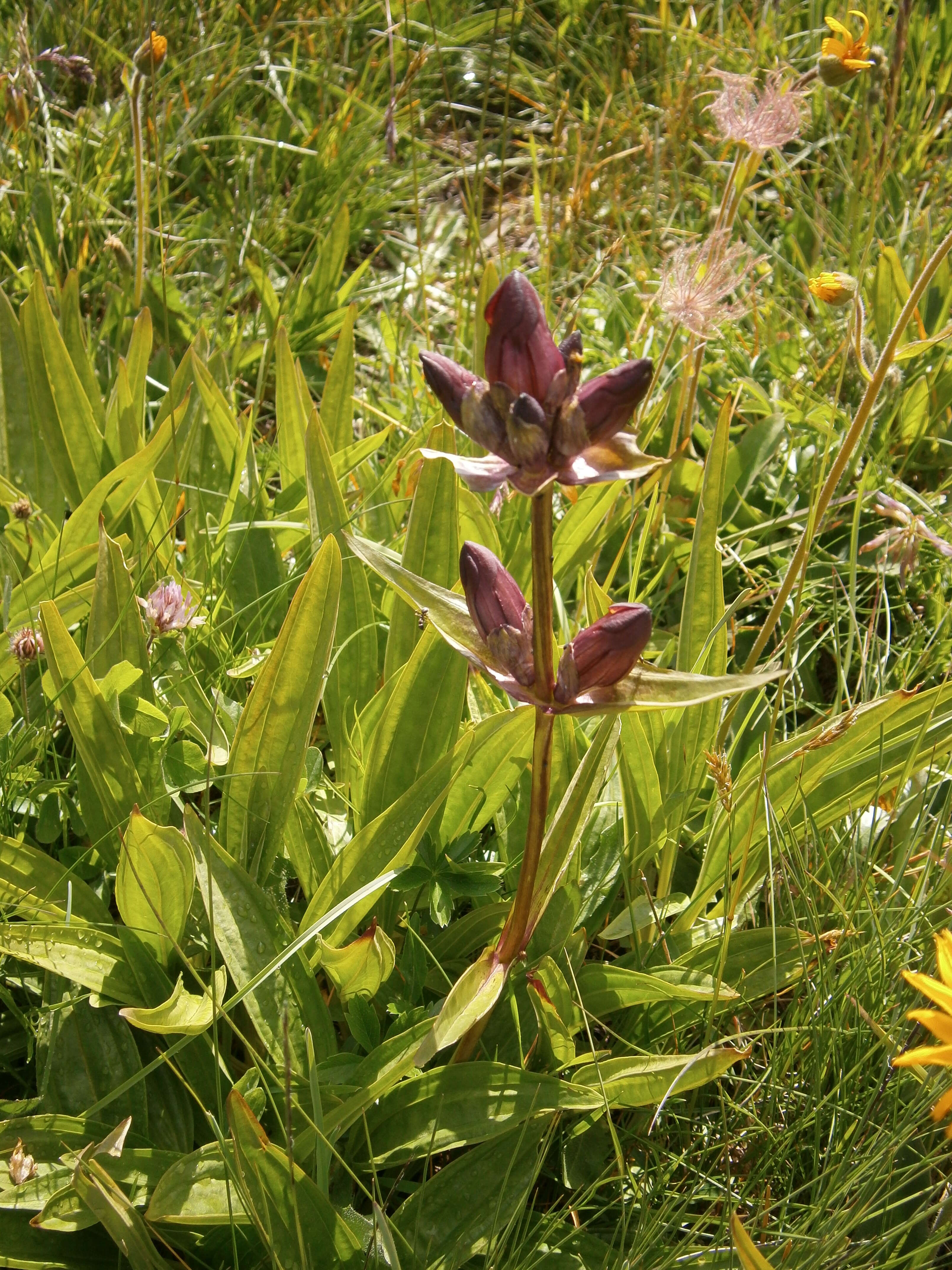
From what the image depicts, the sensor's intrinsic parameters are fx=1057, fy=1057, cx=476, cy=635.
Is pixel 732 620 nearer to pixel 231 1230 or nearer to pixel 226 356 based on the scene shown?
pixel 231 1230

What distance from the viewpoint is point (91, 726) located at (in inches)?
59.6

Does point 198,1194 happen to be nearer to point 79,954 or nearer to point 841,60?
point 79,954

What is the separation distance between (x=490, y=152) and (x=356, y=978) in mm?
3380

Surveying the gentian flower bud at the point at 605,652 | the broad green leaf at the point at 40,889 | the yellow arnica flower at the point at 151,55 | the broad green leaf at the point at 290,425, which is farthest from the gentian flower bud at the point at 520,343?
the yellow arnica flower at the point at 151,55

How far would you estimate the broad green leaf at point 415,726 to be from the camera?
62.6 inches

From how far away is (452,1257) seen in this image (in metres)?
1.27

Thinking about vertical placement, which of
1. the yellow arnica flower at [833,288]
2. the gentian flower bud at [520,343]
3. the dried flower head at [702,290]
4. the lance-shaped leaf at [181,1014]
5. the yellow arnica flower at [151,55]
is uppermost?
the yellow arnica flower at [151,55]

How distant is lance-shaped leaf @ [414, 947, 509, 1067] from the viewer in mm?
1141

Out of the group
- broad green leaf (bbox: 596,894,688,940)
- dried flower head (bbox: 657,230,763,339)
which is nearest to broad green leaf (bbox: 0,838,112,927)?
broad green leaf (bbox: 596,894,688,940)

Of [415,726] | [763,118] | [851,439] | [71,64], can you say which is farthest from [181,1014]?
[71,64]

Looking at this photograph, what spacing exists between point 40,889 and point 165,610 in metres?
0.47

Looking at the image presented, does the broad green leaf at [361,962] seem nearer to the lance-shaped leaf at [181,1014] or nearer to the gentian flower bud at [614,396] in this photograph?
the lance-shaped leaf at [181,1014]

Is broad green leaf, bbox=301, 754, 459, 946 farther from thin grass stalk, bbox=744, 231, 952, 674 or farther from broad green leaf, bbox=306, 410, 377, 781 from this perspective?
thin grass stalk, bbox=744, 231, 952, 674

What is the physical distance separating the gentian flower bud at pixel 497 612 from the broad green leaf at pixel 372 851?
338 millimetres
